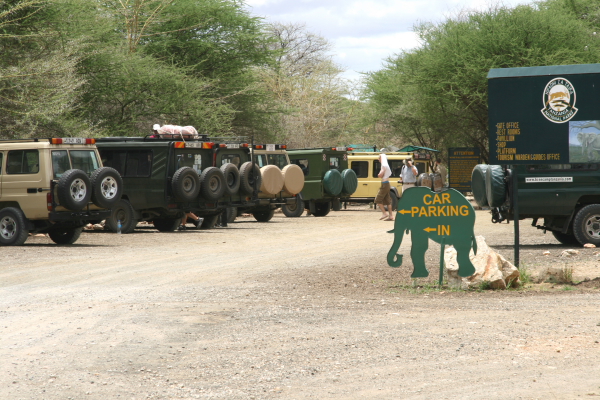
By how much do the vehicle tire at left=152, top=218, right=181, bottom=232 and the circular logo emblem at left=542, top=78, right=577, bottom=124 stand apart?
10.4 meters

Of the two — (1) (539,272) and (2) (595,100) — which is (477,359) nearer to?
(1) (539,272)

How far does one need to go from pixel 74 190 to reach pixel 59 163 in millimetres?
685

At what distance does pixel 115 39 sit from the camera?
31.6 metres

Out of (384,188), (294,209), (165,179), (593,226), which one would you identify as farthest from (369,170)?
(593,226)

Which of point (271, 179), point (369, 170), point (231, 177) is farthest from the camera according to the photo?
point (369, 170)

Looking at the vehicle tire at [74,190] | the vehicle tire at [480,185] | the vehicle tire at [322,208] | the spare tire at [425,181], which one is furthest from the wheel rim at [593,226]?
the spare tire at [425,181]

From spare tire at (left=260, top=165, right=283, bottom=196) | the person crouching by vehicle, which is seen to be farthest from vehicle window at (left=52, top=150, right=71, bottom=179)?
the person crouching by vehicle

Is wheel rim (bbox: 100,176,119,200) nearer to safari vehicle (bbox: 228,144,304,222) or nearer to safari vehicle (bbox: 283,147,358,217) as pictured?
safari vehicle (bbox: 228,144,304,222)

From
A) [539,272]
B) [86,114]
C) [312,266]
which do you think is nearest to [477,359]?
[539,272]

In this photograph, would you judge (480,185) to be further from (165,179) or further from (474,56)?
(474,56)

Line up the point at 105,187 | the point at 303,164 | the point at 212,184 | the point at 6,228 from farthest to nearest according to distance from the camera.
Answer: the point at 303,164 < the point at 212,184 < the point at 105,187 < the point at 6,228

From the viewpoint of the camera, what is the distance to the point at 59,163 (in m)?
15.8

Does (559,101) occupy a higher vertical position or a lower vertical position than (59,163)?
higher

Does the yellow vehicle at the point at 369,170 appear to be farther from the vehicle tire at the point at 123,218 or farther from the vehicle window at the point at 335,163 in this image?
the vehicle tire at the point at 123,218
